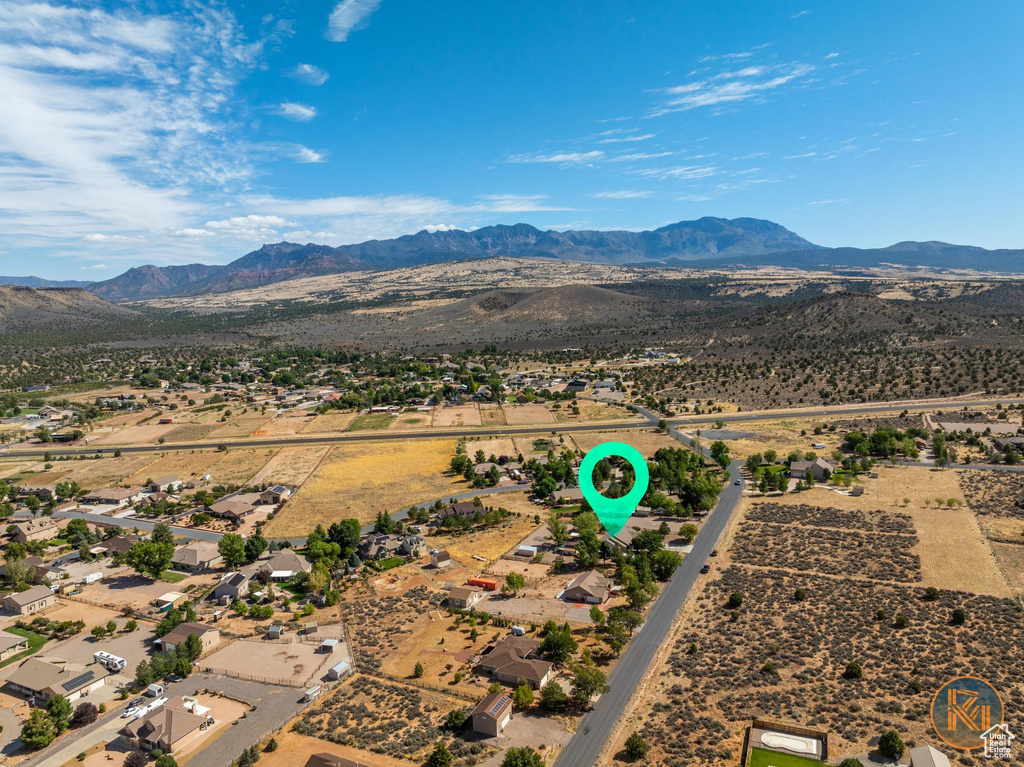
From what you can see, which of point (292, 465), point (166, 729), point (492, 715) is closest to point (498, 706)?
point (492, 715)

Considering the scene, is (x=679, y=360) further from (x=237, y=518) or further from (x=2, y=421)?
(x=2, y=421)

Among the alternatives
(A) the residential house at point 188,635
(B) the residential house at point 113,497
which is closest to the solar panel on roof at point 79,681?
(A) the residential house at point 188,635

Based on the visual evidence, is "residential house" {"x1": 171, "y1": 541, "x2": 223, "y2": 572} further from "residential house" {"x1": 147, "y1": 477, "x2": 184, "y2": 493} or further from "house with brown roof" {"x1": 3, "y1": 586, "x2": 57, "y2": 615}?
"residential house" {"x1": 147, "y1": 477, "x2": 184, "y2": 493}

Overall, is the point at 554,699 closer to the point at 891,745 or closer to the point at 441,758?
the point at 441,758

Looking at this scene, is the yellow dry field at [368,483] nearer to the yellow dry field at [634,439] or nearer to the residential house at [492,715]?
the yellow dry field at [634,439]

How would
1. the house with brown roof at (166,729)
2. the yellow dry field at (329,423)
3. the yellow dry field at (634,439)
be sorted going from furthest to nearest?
the yellow dry field at (329,423) < the yellow dry field at (634,439) < the house with brown roof at (166,729)
